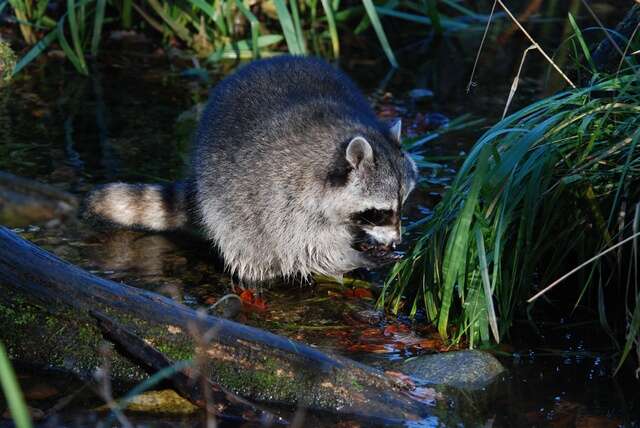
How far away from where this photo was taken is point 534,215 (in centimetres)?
428

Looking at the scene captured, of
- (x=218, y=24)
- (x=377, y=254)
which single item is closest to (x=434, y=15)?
(x=218, y=24)

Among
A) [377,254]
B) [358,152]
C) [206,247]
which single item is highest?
[358,152]

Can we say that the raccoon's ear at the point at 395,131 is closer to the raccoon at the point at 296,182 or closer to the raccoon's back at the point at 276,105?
the raccoon at the point at 296,182

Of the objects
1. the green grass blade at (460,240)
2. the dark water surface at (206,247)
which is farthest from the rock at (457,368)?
the green grass blade at (460,240)

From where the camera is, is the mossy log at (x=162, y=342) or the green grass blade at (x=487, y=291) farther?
the green grass blade at (x=487, y=291)

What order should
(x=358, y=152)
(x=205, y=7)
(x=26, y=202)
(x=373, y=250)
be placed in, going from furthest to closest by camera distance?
(x=205, y=7)
(x=373, y=250)
(x=358, y=152)
(x=26, y=202)

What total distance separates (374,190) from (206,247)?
1.18 m

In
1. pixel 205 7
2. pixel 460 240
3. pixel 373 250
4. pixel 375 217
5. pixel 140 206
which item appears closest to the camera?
pixel 460 240

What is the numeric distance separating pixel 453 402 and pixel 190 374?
1027mm

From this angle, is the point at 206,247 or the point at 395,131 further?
the point at 206,247

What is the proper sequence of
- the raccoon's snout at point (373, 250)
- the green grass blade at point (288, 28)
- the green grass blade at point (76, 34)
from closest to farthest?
the raccoon's snout at point (373, 250) → the green grass blade at point (288, 28) → the green grass blade at point (76, 34)

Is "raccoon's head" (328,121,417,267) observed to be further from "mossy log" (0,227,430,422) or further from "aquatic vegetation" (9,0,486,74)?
"aquatic vegetation" (9,0,486,74)

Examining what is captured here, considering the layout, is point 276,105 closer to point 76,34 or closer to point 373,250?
point 373,250

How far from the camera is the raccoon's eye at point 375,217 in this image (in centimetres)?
492
